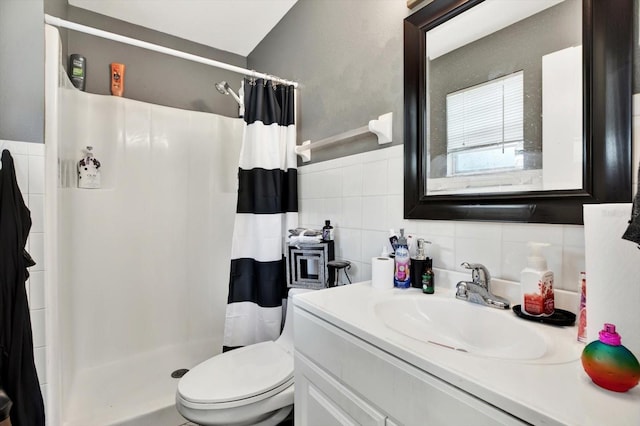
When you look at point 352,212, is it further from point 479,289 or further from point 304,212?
point 479,289

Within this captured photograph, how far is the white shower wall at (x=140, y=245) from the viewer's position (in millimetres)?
1724

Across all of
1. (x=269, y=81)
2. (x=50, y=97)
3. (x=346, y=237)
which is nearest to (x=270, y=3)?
(x=269, y=81)

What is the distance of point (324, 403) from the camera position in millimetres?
838

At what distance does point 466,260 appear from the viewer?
0.99 meters

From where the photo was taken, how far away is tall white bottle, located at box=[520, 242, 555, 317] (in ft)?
2.45

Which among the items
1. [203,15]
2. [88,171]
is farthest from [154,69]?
[88,171]

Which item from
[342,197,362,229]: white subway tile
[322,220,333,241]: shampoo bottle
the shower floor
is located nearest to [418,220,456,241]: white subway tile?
[342,197,362,229]: white subway tile

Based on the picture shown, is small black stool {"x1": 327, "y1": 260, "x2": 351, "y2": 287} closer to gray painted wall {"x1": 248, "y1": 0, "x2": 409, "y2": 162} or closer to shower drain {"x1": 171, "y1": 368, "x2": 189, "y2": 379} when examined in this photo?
gray painted wall {"x1": 248, "y1": 0, "x2": 409, "y2": 162}

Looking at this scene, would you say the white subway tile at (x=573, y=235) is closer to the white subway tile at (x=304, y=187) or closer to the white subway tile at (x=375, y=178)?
the white subway tile at (x=375, y=178)

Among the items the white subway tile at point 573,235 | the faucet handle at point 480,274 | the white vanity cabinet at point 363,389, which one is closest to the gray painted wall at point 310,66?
the white subway tile at point 573,235

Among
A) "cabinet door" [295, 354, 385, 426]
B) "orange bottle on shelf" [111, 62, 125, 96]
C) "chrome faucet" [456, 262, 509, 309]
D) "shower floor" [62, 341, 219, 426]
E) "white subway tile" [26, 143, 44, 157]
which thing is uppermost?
"orange bottle on shelf" [111, 62, 125, 96]

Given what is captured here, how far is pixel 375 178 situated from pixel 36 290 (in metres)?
1.35

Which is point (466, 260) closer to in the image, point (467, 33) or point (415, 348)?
point (415, 348)

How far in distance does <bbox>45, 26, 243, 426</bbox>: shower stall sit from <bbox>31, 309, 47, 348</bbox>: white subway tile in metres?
0.52
